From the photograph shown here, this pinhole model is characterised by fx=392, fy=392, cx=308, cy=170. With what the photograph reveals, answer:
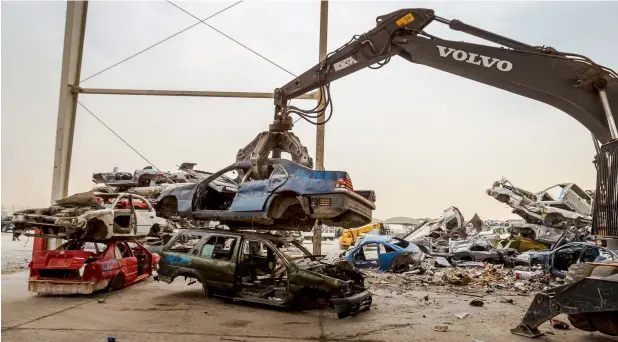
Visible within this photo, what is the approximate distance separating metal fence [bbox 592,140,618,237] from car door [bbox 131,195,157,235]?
29.4 feet

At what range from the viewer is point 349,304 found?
6.16m

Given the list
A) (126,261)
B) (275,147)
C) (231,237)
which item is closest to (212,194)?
(231,237)

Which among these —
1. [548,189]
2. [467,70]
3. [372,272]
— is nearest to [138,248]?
[372,272]

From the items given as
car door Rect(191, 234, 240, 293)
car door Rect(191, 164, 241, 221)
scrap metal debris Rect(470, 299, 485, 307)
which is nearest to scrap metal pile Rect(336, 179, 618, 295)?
scrap metal debris Rect(470, 299, 485, 307)

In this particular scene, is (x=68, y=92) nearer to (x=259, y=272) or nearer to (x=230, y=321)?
(x=259, y=272)

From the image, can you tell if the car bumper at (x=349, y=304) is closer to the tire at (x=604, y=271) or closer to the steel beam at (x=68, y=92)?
the tire at (x=604, y=271)

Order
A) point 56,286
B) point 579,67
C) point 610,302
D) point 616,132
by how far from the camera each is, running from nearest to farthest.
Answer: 1. point 610,302
2. point 616,132
3. point 579,67
4. point 56,286

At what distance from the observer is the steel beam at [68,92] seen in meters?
→ 12.1

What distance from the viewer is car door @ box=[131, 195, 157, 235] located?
31.2 feet

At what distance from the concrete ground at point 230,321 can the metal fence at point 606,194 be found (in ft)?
5.80

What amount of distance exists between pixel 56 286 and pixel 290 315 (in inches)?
190

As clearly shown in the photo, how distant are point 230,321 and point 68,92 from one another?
1010 cm

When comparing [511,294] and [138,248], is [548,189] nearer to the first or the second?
[511,294]

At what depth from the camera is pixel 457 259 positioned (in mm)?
14820
